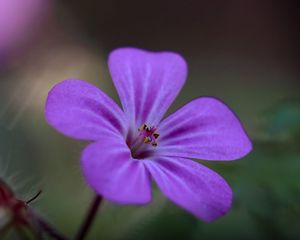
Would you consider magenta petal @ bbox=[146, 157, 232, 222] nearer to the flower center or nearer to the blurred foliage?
the flower center

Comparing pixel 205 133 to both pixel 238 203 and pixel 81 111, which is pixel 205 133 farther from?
pixel 238 203

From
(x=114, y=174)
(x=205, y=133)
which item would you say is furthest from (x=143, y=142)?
(x=114, y=174)

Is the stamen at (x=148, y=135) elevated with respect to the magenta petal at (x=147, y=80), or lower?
lower

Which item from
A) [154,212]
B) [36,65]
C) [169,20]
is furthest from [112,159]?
[169,20]

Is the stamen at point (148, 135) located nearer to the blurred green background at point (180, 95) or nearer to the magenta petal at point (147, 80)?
the magenta petal at point (147, 80)

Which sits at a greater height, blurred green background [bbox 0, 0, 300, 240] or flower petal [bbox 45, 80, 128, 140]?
flower petal [bbox 45, 80, 128, 140]

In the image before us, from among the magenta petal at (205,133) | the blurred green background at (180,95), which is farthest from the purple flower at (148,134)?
the blurred green background at (180,95)

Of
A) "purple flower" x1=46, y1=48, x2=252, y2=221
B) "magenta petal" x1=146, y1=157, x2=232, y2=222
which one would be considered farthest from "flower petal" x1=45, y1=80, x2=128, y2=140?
"magenta petal" x1=146, y1=157, x2=232, y2=222
